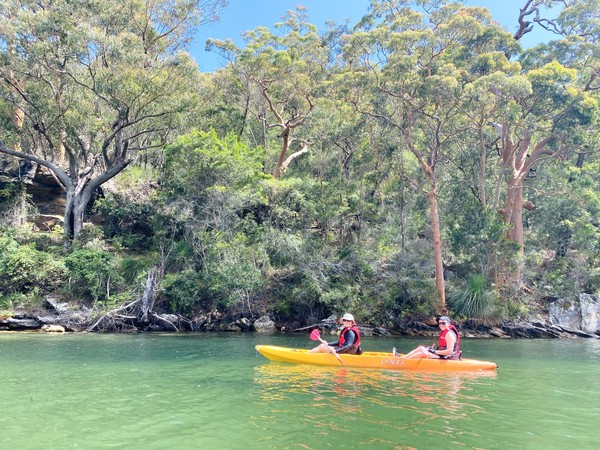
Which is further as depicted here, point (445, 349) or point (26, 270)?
point (26, 270)

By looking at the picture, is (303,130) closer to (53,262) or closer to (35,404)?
(53,262)

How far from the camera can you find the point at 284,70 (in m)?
22.0

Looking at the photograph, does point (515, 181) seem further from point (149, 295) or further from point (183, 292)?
point (149, 295)

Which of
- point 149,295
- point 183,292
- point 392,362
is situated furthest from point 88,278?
point 392,362

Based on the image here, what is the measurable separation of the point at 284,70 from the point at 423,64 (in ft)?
22.6

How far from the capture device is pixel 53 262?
17547 mm

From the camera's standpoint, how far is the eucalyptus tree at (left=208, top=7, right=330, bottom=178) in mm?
21688

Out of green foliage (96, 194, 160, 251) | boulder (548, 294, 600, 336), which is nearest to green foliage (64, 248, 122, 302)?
green foliage (96, 194, 160, 251)

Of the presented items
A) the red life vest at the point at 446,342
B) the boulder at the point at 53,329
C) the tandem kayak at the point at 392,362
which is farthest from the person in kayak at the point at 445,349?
the boulder at the point at 53,329

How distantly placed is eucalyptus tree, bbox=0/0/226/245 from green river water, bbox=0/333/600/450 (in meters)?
10.6

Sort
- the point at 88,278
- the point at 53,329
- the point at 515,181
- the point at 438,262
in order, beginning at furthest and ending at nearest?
the point at 515,181 → the point at 438,262 → the point at 88,278 → the point at 53,329

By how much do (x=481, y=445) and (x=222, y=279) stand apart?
12815mm

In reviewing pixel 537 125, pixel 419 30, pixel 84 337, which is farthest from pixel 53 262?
pixel 537 125

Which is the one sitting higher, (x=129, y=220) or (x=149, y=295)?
(x=129, y=220)
